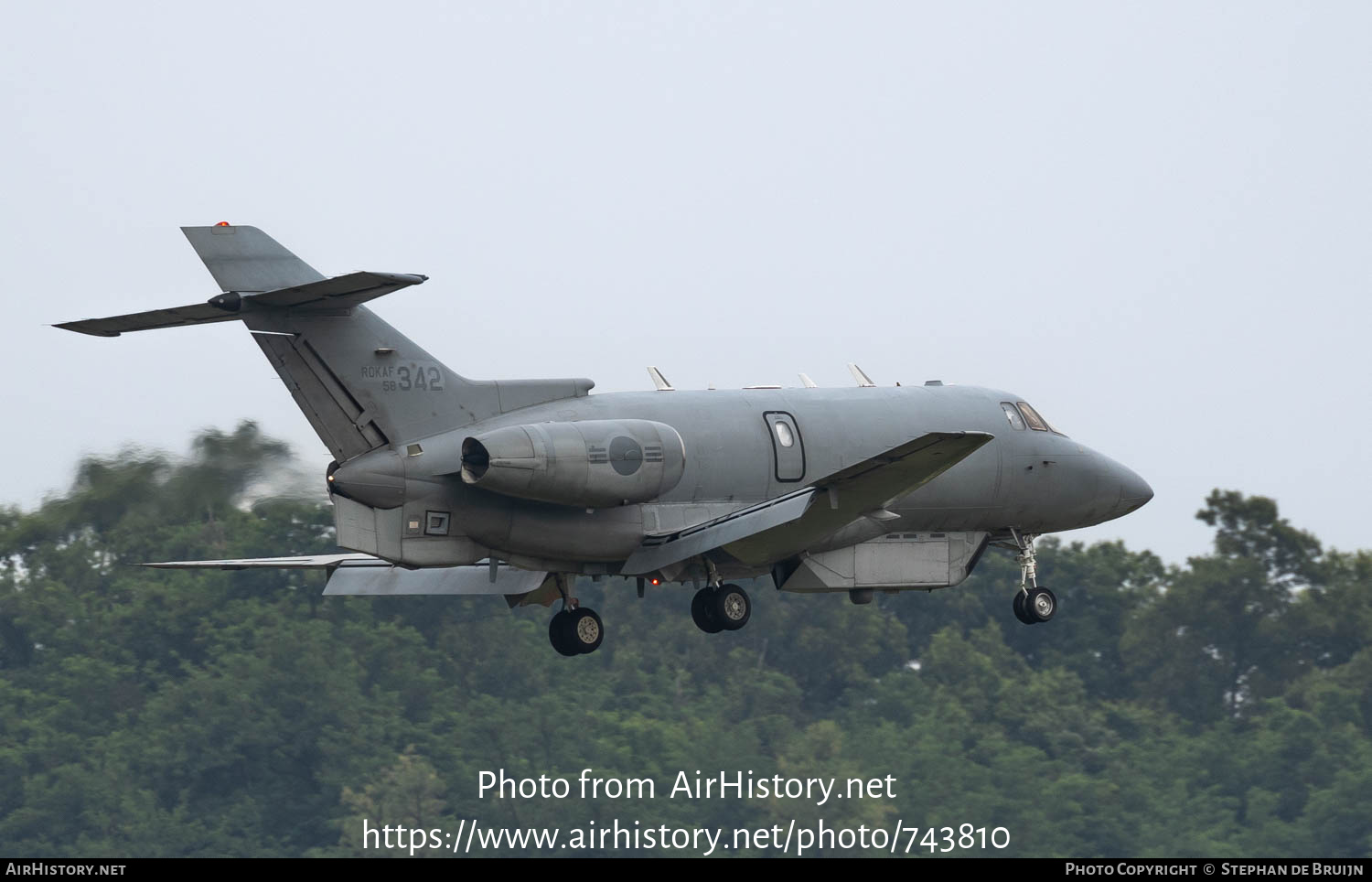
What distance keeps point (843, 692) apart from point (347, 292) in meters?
67.3

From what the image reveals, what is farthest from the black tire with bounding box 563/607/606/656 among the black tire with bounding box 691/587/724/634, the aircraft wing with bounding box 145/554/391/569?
the aircraft wing with bounding box 145/554/391/569

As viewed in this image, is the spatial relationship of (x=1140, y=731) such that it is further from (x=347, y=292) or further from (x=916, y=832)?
(x=347, y=292)

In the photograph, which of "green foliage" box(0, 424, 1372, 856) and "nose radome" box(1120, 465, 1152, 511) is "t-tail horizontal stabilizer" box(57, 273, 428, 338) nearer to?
"nose radome" box(1120, 465, 1152, 511)

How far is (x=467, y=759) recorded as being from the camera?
82.9 m

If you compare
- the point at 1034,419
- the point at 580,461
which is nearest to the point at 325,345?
the point at 580,461

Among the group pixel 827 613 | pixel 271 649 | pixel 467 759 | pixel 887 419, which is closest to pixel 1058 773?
pixel 827 613

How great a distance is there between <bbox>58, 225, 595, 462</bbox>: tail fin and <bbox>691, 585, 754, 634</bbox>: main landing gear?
195 inches

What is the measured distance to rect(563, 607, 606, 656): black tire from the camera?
106 feet

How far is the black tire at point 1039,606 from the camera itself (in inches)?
1403

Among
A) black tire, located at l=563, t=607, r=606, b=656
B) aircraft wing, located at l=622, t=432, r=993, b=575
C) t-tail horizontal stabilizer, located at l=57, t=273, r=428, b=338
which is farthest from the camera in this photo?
black tire, located at l=563, t=607, r=606, b=656

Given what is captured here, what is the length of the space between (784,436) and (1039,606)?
6428mm

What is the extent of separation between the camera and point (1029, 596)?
3578 centimetres

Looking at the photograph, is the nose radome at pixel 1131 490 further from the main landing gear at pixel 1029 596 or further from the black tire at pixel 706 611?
the black tire at pixel 706 611
